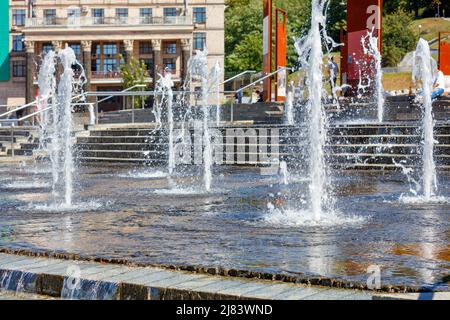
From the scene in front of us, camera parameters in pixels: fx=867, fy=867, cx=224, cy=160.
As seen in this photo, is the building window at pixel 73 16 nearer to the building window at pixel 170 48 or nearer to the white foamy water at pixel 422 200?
the building window at pixel 170 48

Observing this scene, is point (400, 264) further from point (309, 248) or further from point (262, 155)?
point (262, 155)

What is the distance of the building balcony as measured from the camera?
228ft

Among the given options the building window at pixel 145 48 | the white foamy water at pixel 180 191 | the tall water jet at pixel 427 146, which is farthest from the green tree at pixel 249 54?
the white foamy water at pixel 180 191

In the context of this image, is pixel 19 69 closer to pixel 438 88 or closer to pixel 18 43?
pixel 18 43

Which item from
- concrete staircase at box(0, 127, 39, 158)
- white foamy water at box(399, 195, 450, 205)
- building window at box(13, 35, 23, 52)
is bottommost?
white foamy water at box(399, 195, 450, 205)

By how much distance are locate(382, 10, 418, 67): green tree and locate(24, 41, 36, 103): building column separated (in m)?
29.1

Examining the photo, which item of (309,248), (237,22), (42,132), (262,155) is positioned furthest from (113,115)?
(237,22)

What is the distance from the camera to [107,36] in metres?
69.8

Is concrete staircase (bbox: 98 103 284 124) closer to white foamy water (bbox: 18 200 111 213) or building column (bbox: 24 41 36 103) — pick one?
white foamy water (bbox: 18 200 111 213)

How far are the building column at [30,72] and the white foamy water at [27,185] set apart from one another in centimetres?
5546

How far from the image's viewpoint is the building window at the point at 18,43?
73500 millimetres

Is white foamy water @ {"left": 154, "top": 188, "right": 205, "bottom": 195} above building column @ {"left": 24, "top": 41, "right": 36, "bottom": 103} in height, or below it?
below

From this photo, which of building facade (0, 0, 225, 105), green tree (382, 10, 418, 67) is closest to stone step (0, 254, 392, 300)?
building facade (0, 0, 225, 105)

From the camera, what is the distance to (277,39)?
29.6 meters
